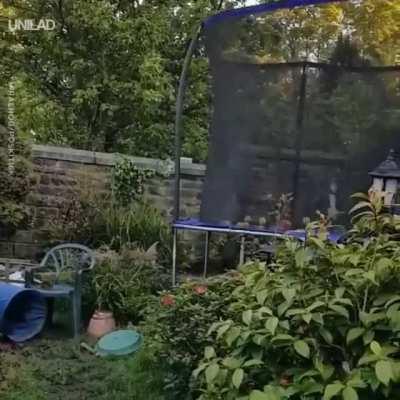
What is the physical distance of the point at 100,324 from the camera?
4188mm

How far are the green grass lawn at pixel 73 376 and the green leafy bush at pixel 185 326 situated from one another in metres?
0.18

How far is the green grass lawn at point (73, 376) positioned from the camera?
10.4 ft

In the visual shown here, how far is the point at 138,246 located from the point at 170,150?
197 cm

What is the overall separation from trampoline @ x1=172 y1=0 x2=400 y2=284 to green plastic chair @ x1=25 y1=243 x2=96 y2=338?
2.16 feet

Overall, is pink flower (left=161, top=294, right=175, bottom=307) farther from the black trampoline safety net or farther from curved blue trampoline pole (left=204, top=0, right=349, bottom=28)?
curved blue trampoline pole (left=204, top=0, right=349, bottom=28)

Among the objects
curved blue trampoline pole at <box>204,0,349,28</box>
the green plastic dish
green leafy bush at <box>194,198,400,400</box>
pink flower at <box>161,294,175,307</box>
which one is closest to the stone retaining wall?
curved blue trampoline pole at <box>204,0,349,28</box>

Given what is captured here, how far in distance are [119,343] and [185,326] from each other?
86 centimetres

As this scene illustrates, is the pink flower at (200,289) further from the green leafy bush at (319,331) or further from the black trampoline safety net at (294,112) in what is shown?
the green leafy bush at (319,331)

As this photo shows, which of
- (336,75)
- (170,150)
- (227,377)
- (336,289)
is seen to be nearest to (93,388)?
(227,377)

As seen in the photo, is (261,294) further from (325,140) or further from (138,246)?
(138,246)

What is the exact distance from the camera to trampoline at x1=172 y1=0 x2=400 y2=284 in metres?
4.25

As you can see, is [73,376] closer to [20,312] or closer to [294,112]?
[20,312]

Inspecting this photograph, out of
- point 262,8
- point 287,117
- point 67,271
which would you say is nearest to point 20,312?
point 67,271

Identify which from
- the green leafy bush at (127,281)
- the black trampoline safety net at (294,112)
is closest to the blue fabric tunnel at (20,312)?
the green leafy bush at (127,281)
